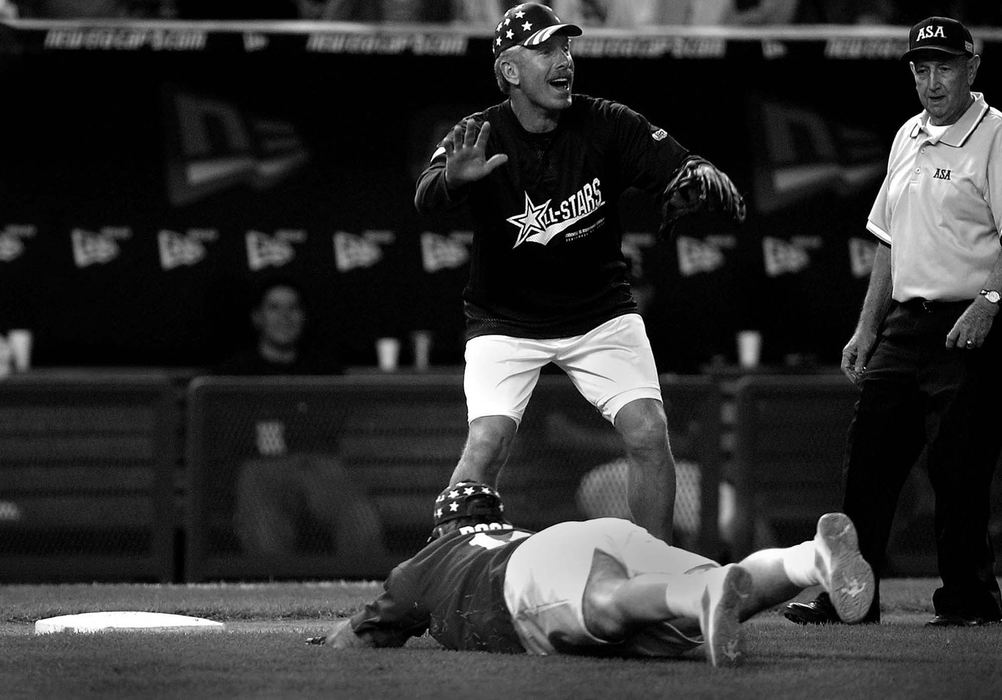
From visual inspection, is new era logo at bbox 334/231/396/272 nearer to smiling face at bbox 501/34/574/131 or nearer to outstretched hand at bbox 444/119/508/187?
smiling face at bbox 501/34/574/131

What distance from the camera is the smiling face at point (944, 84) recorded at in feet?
18.5

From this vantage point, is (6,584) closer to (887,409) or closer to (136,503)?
(136,503)

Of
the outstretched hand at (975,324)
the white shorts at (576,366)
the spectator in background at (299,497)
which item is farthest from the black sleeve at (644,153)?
the spectator in background at (299,497)

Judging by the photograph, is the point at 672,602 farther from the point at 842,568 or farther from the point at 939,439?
the point at 939,439

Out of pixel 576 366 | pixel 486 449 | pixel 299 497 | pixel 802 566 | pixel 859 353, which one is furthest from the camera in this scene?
pixel 299 497

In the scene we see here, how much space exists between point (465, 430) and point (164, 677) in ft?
13.7

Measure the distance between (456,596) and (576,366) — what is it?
1.59 metres

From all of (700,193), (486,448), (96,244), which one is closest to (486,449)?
(486,448)

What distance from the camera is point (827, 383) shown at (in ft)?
27.3

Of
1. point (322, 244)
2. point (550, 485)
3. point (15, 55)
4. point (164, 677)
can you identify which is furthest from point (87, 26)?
point (164, 677)

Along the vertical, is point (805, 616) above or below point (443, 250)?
below

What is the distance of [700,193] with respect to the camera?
17.9 ft

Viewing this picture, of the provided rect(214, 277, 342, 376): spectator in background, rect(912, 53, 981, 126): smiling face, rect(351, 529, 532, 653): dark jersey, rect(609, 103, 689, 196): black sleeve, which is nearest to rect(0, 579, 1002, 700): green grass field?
rect(351, 529, 532, 653): dark jersey

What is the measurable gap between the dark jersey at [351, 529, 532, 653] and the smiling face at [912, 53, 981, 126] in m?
2.30
